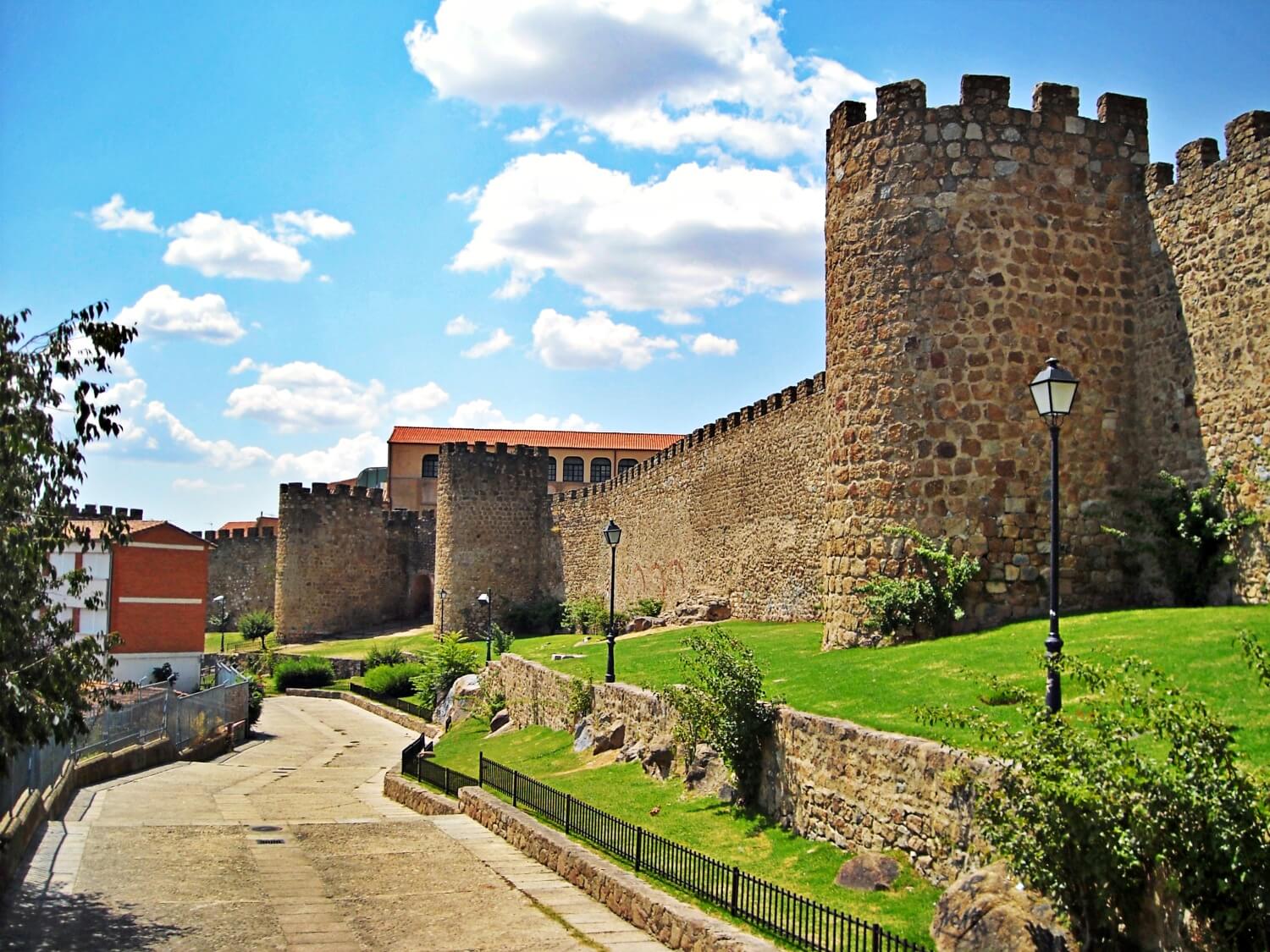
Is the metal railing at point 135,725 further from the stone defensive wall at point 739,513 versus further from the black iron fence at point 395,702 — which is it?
the stone defensive wall at point 739,513

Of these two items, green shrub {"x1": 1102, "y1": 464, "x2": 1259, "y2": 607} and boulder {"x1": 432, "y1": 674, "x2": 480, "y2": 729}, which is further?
boulder {"x1": 432, "y1": 674, "x2": 480, "y2": 729}

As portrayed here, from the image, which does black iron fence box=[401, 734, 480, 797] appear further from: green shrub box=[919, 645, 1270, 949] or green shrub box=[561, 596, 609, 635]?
green shrub box=[561, 596, 609, 635]

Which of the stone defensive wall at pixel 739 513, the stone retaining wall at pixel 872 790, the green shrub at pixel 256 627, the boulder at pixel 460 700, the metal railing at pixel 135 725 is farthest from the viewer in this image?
the green shrub at pixel 256 627

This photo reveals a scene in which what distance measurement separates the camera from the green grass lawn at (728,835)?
9.09 meters

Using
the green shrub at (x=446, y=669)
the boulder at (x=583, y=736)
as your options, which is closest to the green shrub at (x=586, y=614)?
the green shrub at (x=446, y=669)

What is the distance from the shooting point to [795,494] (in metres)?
28.1

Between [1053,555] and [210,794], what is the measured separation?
16514mm

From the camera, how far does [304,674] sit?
48.2 meters

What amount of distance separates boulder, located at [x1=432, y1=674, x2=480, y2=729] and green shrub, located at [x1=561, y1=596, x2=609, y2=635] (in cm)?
583

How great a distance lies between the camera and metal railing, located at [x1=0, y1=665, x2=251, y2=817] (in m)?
14.4

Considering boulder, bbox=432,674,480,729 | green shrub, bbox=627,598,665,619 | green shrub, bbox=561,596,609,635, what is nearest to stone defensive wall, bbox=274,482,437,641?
green shrub, bbox=561,596,609,635

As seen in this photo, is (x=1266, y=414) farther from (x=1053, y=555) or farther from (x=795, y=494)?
(x=795, y=494)

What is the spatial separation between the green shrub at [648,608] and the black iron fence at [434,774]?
Result: 1470 centimetres

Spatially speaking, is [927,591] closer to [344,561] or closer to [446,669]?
[446,669]
